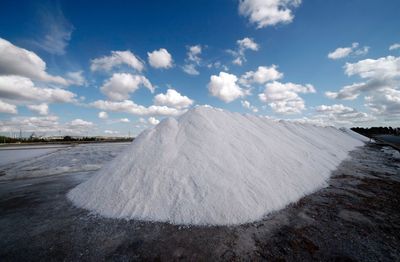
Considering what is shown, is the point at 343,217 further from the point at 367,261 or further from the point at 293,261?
the point at 293,261

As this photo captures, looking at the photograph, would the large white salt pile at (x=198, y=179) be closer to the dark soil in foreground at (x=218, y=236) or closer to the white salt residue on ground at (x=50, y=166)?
the dark soil in foreground at (x=218, y=236)

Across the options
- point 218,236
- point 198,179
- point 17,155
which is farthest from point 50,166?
point 17,155

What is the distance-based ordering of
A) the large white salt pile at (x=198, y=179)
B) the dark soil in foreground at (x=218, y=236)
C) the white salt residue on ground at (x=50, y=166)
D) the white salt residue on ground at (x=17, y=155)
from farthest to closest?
1. the white salt residue on ground at (x=17, y=155)
2. the white salt residue on ground at (x=50, y=166)
3. the large white salt pile at (x=198, y=179)
4. the dark soil in foreground at (x=218, y=236)

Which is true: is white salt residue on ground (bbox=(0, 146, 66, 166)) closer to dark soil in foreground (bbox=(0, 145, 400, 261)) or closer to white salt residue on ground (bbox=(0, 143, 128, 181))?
white salt residue on ground (bbox=(0, 143, 128, 181))

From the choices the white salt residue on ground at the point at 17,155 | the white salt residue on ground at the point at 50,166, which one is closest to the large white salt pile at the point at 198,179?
the white salt residue on ground at the point at 50,166

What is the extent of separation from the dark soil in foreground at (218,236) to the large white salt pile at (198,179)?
0.25 m

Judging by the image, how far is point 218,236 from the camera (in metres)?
2.62

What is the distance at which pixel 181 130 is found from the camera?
554 centimetres

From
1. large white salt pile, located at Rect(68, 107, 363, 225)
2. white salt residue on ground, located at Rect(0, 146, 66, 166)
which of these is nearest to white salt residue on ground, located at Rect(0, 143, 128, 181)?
white salt residue on ground, located at Rect(0, 146, 66, 166)

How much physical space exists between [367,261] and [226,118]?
495cm

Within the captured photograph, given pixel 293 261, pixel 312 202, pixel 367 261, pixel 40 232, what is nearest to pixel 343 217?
pixel 312 202

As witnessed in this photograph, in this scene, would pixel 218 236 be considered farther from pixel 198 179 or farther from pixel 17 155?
pixel 17 155

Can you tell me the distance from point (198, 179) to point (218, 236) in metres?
1.27

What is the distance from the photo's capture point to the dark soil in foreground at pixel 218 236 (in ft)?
7.50
